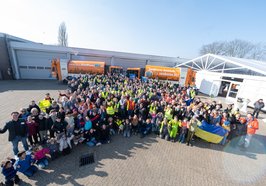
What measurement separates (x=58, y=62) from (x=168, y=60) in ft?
64.9

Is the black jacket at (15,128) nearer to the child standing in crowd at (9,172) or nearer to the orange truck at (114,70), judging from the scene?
the child standing in crowd at (9,172)

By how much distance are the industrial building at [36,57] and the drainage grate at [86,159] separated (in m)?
16.6

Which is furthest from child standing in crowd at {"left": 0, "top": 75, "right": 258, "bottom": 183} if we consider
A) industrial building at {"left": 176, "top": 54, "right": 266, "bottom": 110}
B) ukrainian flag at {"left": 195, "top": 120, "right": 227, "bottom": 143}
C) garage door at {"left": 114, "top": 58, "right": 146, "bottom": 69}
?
garage door at {"left": 114, "top": 58, "right": 146, "bottom": 69}

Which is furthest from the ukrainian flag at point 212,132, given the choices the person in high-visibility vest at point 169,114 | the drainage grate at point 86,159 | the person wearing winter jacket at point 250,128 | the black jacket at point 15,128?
the black jacket at point 15,128

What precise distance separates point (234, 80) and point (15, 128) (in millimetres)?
19297

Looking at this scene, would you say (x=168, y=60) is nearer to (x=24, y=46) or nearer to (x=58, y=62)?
(x=58, y=62)

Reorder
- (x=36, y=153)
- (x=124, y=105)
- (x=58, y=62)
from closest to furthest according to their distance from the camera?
1. (x=36, y=153)
2. (x=124, y=105)
3. (x=58, y=62)

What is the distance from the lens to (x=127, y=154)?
5.03m

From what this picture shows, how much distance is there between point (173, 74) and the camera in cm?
1780

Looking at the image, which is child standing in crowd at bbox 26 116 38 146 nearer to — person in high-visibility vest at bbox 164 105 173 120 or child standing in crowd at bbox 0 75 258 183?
child standing in crowd at bbox 0 75 258 183

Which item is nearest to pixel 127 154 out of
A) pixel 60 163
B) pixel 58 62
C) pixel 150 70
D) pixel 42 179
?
pixel 60 163

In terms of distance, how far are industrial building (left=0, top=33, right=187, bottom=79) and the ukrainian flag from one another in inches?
660

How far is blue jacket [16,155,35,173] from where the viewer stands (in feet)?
11.8

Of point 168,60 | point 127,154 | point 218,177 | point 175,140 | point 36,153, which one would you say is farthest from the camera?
point 168,60
